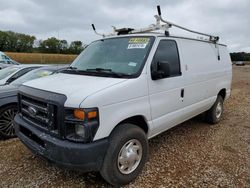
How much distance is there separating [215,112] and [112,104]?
3.74 m

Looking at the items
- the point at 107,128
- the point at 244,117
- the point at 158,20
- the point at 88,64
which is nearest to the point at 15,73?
the point at 88,64

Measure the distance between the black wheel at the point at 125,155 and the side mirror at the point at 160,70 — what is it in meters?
0.80

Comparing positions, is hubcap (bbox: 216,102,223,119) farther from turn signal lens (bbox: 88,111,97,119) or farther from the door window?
turn signal lens (bbox: 88,111,97,119)

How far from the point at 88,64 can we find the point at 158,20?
144 cm

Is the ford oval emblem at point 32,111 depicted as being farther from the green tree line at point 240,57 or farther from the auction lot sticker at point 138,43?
the green tree line at point 240,57

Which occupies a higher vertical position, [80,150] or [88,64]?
[88,64]

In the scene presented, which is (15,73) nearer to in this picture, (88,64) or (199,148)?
(88,64)

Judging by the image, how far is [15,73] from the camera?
24.3ft

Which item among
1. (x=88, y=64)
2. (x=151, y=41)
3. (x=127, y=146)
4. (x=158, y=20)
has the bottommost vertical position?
(x=127, y=146)

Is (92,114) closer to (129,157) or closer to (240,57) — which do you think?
(129,157)

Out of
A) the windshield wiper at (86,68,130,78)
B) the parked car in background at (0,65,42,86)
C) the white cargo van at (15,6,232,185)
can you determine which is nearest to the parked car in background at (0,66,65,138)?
the white cargo van at (15,6,232,185)

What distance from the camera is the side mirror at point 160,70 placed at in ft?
10.8

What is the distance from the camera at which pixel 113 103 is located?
2742 mm

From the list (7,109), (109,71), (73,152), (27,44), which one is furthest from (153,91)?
(27,44)
